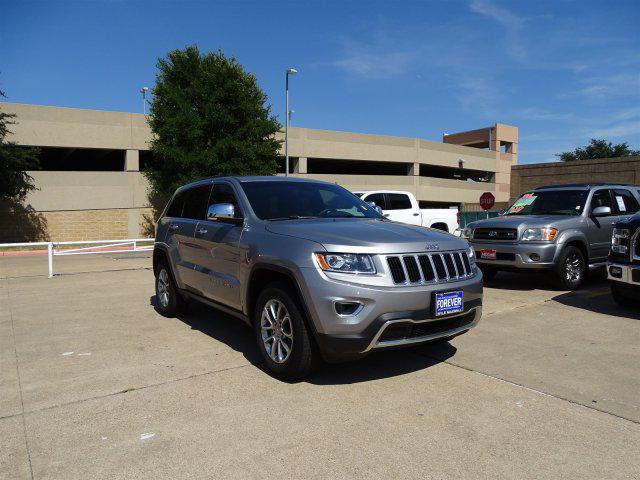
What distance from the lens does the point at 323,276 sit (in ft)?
12.2

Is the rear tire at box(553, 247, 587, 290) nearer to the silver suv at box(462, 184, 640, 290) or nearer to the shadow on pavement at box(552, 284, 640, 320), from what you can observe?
the silver suv at box(462, 184, 640, 290)

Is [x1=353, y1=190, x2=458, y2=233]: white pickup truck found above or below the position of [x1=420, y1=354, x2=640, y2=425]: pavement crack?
above

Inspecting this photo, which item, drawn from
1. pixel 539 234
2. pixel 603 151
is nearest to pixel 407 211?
pixel 539 234

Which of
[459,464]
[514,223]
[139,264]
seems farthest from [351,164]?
[459,464]

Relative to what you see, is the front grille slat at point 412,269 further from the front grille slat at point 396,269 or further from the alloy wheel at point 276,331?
the alloy wheel at point 276,331

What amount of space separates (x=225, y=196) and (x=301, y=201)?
869 millimetres

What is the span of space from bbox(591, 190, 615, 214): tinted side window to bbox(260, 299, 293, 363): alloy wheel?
7232 mm

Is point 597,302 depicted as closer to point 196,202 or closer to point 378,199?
point 196,202

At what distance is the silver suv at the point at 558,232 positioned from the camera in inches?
319

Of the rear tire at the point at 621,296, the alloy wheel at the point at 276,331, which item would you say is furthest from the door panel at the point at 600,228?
the alloy wheel at the point at 276,331

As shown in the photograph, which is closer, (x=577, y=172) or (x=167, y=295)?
(x=167, y=295)

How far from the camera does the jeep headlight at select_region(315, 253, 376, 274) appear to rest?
3.74 m

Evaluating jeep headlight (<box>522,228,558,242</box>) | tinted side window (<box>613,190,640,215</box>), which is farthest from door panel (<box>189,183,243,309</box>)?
tinted side window (<box>613,190,640,215</box>)

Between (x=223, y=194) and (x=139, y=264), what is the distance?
30.8ft
